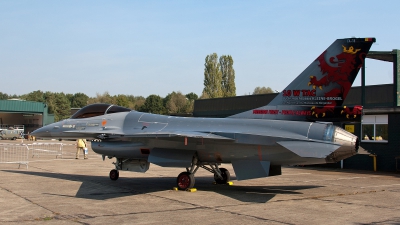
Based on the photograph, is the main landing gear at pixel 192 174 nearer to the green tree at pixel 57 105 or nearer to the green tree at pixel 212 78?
the green tree at pixel 212 78

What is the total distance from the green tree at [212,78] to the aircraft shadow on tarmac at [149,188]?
61.8m

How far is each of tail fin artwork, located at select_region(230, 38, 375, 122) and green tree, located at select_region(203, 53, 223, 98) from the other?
65042mm

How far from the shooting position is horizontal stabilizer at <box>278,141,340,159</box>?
11262 millimetres

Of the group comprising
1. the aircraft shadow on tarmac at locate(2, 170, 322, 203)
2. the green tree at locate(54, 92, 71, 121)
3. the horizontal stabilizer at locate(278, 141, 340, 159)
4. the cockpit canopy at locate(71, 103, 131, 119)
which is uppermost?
the green tree at locate(54, 92, 71, 121)

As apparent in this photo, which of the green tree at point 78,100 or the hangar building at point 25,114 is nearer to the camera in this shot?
the hangar building at point 25,114

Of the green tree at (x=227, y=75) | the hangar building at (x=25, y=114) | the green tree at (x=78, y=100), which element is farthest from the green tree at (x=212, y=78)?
the green tree at (x=78, y=100)

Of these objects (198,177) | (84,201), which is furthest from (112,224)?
(198,177)

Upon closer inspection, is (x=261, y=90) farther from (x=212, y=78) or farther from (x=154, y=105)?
(x=154, y=105)

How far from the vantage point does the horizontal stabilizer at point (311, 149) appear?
11.3 metres

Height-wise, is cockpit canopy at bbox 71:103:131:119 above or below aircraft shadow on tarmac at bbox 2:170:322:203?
above

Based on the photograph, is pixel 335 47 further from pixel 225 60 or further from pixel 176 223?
pixel 225 60

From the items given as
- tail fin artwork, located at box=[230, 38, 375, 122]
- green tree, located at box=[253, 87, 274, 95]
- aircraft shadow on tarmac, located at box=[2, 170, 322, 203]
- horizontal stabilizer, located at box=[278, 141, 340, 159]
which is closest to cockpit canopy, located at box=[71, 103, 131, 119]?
aircraft shadow on tarmac, located at box=[2, 170, 322, 203]

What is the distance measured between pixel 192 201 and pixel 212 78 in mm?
68013

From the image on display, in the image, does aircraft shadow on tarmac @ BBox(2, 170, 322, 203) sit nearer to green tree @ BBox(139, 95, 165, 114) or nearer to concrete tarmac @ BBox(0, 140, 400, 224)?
concrete tarmac @ BBox(0, 140, 400, 224)
